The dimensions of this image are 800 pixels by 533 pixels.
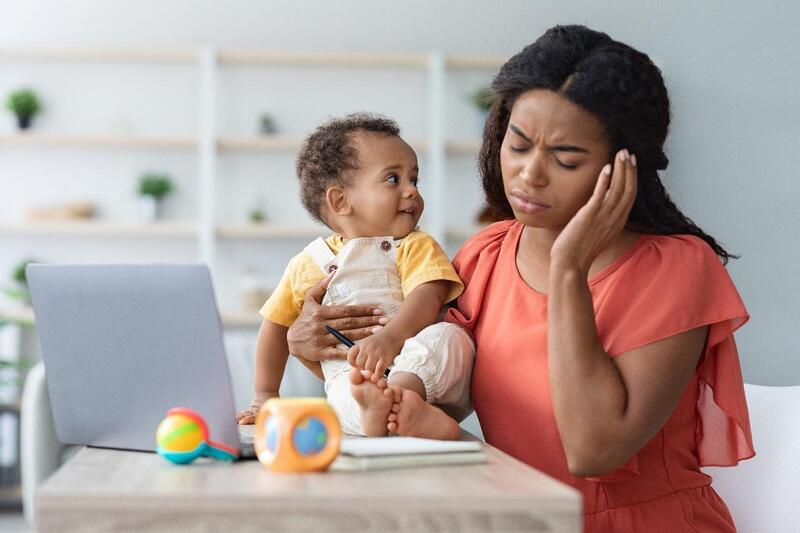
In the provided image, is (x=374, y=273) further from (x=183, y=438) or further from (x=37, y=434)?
(x=37, y=434)

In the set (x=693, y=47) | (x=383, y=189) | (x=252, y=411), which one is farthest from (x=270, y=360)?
(x=693, y=47)

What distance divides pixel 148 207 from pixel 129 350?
4.43 meters

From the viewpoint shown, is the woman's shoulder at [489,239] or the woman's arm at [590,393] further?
the woman's shoulder at [489,239]

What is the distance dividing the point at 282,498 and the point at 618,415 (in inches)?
22.3

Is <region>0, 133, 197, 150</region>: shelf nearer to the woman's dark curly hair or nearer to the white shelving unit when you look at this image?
the white shelving unit

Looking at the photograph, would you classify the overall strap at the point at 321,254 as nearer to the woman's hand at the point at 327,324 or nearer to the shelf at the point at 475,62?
the woman's hand at the point at 327,324

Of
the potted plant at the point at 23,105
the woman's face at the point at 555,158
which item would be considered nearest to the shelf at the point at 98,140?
the potted plant at the point at 23,105

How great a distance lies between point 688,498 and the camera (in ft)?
4.72

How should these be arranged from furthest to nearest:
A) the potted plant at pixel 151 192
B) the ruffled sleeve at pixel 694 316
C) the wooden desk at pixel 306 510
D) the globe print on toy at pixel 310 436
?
the potted plant at pixel 151 192, the ruffled sleeve at pixel 694 316, the globe print on toy at pixel 310 436, the wooden desk at pixel 306 510

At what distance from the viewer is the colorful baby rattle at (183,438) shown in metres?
1.02

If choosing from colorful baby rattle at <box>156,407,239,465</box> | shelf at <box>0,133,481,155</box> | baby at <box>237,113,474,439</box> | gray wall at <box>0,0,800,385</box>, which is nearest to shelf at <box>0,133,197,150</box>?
shelf at <box>0,133,481,155</box>

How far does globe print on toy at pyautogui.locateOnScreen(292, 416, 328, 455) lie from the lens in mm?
978

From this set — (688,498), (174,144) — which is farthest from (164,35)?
(688,498)

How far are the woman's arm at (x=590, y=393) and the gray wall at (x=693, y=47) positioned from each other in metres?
4.46
